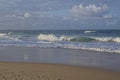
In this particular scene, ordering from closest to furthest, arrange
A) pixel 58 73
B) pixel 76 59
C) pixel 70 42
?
pixel 58 73, pixel 76 59, pixel 70 42

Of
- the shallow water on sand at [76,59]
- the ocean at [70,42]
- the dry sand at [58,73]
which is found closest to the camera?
the dry sand at [58,73]

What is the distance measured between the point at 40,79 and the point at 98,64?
462 centimetres

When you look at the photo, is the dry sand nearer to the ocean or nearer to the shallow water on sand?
the shallow water on sand

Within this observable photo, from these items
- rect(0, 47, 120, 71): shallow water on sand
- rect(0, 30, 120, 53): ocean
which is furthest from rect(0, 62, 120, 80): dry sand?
rect(0, 30, 120, 53): ocean

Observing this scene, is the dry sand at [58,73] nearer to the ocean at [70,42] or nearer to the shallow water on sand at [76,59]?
the shallow water on sand at [76,59]

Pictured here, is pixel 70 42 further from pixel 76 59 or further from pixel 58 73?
pixel 58 73

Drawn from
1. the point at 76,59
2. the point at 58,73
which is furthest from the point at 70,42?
the point at 58,73

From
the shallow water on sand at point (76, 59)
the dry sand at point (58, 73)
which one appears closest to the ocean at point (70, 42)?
the shallow water on sand at point (76, 59)

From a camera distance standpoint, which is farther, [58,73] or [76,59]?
[76,59]

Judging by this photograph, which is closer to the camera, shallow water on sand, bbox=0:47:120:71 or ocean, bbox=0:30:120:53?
shallow water on sand, bbox=0:47:120:71

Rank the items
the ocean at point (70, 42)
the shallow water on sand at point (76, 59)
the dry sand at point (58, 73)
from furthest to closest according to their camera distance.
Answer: the ocean at point (70, 42)
the shallow water on sand at point (76, 59)
the dry sand at point (58, 73)

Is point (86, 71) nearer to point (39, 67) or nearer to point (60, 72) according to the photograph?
point (60, 72)

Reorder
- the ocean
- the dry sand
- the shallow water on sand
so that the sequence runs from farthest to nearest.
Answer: the ocean
the shallow water on sand
the dry sand

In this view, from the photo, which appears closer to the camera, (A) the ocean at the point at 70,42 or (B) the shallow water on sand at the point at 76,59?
(B) the shallow water on sand at the point at 76,59
